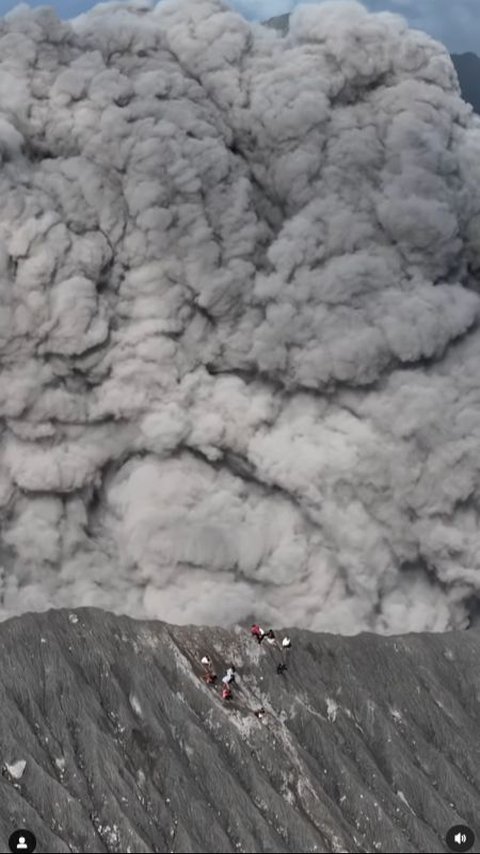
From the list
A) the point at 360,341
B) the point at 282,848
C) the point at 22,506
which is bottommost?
the point at 22,506

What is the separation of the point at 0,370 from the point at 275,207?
41.9 ft

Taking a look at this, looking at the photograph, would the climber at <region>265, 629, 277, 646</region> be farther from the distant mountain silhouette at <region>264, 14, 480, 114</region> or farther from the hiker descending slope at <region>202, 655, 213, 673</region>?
the distant mountain silhouette at <region>264, 14, 480, 114</region>

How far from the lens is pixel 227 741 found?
126ft

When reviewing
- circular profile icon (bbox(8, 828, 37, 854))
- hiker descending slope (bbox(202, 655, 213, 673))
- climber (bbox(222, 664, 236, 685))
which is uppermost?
climber (bbox(222, 664, 236, 685))

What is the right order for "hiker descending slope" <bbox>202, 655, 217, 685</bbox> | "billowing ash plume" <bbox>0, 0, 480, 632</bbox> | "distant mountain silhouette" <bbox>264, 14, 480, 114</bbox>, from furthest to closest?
"distant mountain silhouette" <bbox>264, 14, 480, 114</bbox>
"billowing ash plume" <bbox>0, 0, 480, 632</bbox>
"hiker descending slope" <bbox>202, 655, 217, 685</bbox>

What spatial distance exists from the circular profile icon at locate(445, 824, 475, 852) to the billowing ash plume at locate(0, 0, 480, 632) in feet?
26.9

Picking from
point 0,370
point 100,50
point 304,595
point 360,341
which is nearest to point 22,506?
point 0,370

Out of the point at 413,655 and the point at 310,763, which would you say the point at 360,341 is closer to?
the point at 413,655

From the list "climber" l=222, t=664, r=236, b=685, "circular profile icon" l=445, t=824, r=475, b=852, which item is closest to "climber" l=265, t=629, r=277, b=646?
"climber" l=222, t=664, r=236, b=685

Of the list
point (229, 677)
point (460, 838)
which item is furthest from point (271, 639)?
point (460, 838)

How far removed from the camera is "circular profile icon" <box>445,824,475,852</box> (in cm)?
3741

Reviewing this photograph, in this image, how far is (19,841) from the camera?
34156 mm

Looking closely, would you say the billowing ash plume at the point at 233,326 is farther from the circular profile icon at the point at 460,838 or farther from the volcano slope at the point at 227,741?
the circular profile icon at the point at 460,838

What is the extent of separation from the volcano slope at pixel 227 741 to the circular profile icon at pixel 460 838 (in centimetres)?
28
